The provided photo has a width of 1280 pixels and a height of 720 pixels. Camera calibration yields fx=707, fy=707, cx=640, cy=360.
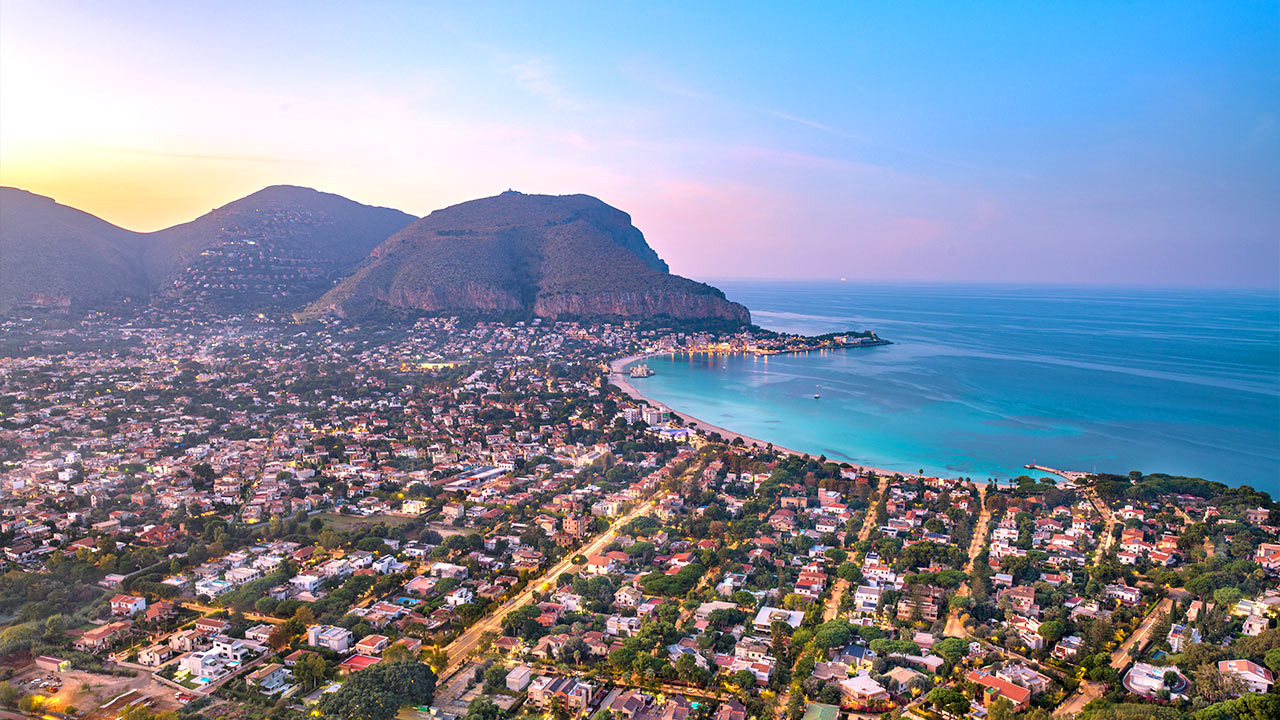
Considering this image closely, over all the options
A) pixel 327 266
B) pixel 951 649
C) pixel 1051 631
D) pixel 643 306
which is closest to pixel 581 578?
pixel 951 649

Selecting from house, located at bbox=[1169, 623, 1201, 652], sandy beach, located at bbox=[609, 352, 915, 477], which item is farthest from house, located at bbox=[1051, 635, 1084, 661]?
sandy beach, located at bbox=[609, 352, 915, 477]

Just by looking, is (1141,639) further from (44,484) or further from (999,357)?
(999,357)

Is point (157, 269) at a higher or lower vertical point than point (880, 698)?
higher

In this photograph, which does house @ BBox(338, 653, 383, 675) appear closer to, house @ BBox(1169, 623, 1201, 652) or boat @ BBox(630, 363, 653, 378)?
house @ BBox(1169, 623, 1201, 652)

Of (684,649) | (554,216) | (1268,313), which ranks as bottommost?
(684,649)

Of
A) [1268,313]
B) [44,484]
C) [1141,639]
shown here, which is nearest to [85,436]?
[44,484]

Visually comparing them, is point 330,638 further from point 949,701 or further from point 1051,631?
point 1051,631
